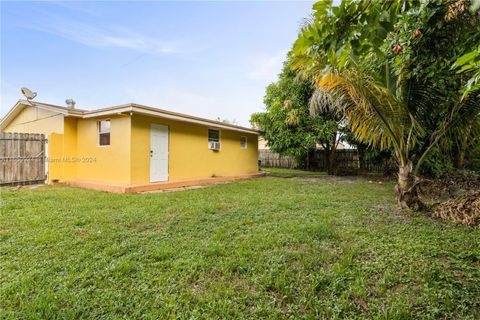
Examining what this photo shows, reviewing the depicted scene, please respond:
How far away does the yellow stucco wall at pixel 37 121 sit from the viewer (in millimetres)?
8804

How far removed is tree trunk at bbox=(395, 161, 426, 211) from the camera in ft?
16.2

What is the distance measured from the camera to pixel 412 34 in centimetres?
342

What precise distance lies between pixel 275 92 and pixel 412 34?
9.75 meters

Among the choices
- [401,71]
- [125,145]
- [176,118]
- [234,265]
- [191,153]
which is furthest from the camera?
[191,153]

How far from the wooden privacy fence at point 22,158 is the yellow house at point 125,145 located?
32 cm

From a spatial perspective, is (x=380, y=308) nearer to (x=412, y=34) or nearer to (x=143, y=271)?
(x=143, y=271)

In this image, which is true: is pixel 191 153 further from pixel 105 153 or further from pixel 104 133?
pixel 104 133

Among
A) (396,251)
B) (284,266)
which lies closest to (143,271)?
(284,266)

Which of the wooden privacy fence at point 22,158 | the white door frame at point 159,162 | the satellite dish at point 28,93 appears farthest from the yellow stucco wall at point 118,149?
the satellite dish at point 28,93

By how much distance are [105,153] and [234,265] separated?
7.12m

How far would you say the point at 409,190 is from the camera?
4.97 metres

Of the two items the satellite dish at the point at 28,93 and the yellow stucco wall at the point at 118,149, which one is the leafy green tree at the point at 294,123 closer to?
the yellow stucco wall at the point at 118,149

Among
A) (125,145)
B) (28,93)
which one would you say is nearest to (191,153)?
(125,145)

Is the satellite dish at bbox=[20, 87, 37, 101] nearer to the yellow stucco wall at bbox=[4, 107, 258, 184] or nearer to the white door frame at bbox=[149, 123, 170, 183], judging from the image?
the yellow stucco wall at bbox=[4, 107, 258, 184]
